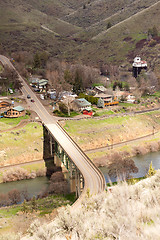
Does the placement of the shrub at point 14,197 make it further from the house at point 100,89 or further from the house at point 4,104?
the house at point 100,89

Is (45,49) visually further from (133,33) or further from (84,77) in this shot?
(84,77)

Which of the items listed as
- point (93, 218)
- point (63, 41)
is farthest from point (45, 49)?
point (93, 218)

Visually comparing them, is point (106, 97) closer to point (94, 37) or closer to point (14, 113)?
point (14, 113)

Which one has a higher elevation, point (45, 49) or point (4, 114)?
point (45, 49)

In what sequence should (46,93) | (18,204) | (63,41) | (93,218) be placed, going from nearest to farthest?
(93,218), (18,204), (46,93), (63,41)

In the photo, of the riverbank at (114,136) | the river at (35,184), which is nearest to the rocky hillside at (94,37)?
the riverbank at (114,136)

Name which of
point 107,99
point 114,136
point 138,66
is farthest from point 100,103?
point 138,66
